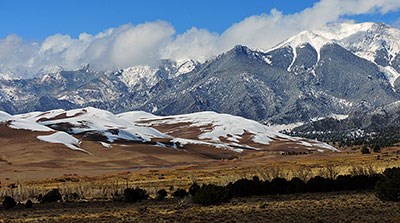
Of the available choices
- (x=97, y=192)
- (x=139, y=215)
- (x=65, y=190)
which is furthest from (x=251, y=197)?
(x=65, y=190)

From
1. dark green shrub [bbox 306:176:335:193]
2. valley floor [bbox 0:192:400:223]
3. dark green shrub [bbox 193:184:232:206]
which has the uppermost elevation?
dark green shrub [bbox 306:176:335:193]

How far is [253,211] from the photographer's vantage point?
136 feet

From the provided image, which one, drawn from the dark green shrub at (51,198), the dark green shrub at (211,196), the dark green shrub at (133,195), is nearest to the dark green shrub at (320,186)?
the dark green shrub at (211,196)

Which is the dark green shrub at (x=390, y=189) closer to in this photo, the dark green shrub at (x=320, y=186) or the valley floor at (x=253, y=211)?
the valley floor at (x=253, y=211)

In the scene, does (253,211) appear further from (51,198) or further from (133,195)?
(51,198)

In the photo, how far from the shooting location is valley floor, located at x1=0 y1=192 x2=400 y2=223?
119 ft

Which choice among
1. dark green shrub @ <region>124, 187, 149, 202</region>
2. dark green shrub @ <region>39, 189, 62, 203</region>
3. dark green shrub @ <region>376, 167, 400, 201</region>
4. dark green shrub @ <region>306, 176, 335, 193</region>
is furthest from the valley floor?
dark green shrub @ <region>39, 189, 62, 203</region>

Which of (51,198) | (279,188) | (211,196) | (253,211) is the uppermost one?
(279,188)

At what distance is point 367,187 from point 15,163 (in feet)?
500

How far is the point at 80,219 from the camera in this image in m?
40.9

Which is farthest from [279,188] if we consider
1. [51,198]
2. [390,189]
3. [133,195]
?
[51,198]

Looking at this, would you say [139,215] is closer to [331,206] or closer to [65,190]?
[331,206]

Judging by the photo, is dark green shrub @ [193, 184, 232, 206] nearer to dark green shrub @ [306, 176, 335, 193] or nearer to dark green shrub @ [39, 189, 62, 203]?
dark green shrub @ [306, 176, 335, 193]

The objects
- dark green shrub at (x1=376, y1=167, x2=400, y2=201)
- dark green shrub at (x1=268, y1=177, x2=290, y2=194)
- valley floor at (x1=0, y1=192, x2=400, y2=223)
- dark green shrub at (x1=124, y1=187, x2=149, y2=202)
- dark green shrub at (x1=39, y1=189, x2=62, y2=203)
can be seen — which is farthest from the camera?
dark green shrub at (x1=39, y1=189, x2=62, y2=203)
